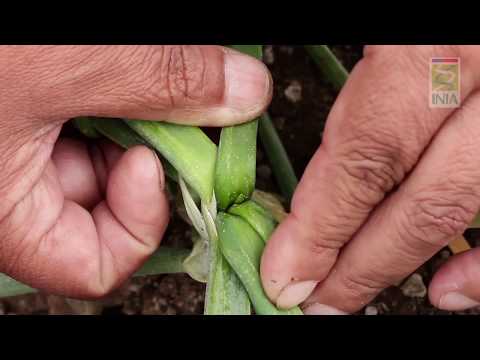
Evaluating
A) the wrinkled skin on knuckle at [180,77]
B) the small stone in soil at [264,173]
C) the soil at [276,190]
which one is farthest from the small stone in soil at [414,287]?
the wrinkled skin on knuckle at [180,77]

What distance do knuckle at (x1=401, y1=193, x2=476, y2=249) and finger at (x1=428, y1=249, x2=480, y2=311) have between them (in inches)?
5.7

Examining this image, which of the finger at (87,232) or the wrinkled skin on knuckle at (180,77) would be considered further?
the finger at (87,232)

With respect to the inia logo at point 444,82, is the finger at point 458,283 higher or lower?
lower

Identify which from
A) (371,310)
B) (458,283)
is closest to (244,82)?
(458,283)

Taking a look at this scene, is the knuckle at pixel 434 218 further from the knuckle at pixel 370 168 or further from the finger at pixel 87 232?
the finger at pixel 87 232

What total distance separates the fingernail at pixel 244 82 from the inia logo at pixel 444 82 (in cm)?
26

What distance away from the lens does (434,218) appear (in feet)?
2.69

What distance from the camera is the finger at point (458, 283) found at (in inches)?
37.9

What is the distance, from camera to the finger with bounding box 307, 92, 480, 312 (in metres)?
0.77

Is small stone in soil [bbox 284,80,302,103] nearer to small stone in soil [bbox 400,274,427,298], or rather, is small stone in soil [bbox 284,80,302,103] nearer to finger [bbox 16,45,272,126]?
small stone in soil [bbox 400,274,427,298]

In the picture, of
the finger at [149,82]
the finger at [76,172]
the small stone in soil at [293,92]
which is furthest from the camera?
the small stone in soil at [293,92]

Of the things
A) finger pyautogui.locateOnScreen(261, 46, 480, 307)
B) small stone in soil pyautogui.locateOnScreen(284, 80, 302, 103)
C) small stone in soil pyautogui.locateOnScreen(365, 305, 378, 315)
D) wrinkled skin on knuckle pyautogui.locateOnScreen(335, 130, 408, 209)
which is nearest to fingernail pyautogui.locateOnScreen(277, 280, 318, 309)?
finger pyautogui.locateOnScreen(261, 46, 480, 307)

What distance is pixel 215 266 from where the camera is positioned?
910mm
